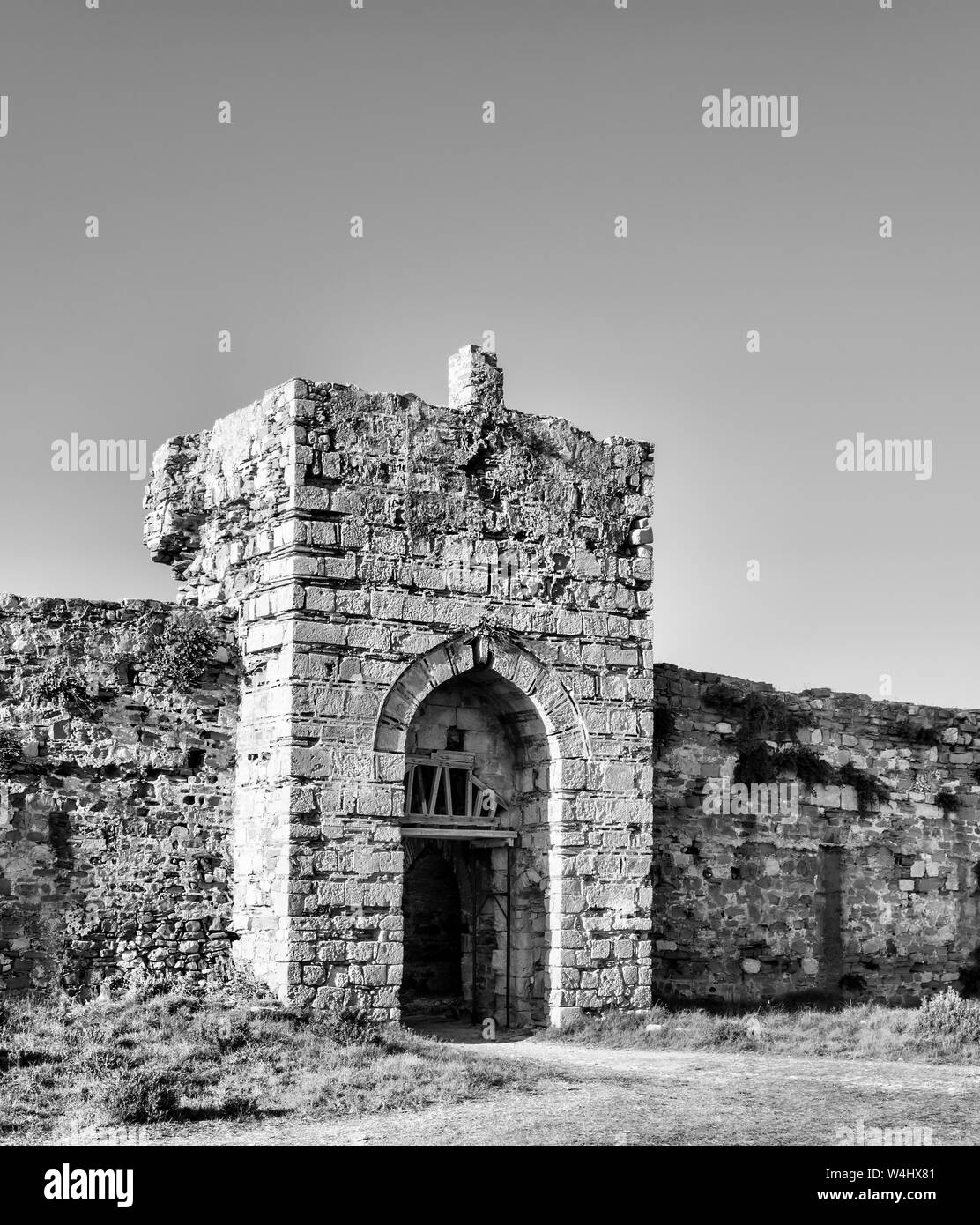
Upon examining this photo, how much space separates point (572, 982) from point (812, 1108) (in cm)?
510

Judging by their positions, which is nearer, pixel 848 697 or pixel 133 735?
pixel 133 735

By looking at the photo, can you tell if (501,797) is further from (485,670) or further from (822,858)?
(822,858)

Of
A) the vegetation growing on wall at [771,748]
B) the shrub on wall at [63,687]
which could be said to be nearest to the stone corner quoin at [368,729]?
the shrub on wall at [63,687]

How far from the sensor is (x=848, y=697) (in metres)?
21.8

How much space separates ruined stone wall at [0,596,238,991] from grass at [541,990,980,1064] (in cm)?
419

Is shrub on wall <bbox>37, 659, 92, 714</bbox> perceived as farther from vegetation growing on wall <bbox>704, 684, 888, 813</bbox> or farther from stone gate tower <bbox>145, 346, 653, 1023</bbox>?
vegetation growing on wall <bbox>704, 684, 888, 813</bbox>

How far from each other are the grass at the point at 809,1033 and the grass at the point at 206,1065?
2113mm

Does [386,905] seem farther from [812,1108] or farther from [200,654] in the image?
[812,1108]

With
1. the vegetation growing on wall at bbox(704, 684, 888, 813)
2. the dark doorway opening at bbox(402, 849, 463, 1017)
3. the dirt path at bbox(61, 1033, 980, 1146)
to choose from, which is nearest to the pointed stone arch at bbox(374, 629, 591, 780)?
the dirt path at bbox(61, 1033, 980, 1146)

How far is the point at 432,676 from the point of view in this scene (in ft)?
54.9

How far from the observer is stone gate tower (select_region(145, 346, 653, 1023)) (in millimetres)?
16000

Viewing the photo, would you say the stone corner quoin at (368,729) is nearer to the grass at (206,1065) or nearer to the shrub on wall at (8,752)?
the shrub on wall at (8,752)

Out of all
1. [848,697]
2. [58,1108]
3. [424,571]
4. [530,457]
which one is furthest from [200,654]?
[848,697]

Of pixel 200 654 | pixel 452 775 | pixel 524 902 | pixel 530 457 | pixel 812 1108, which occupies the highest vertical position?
pixel 530 457
